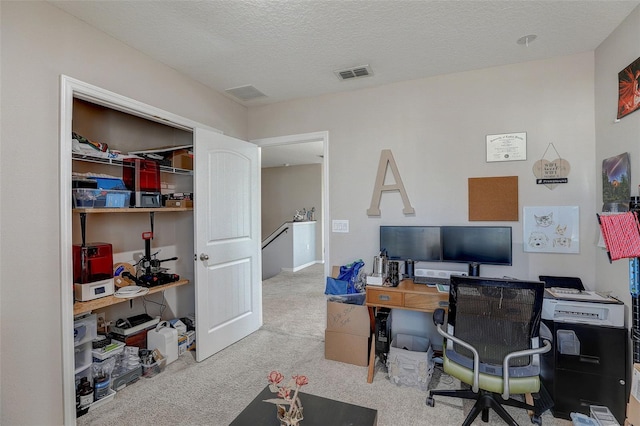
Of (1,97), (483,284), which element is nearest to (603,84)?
(483,284)

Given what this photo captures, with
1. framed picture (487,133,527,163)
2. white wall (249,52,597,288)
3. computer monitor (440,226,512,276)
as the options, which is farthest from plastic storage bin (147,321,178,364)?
framed picture (487,133,527,163)

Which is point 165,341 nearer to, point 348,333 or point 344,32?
point 348,333

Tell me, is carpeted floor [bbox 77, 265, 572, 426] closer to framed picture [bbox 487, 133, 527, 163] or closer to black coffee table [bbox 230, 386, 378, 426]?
black coffee table [bbox 230, 386, 378, 426]

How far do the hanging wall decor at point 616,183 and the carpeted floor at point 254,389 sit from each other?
1458 millimetres

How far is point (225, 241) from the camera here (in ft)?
9.75

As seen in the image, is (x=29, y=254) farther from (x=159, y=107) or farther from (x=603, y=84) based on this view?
(x=603, y=84)

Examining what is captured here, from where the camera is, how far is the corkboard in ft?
8.18

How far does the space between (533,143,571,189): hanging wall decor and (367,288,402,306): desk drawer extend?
1.51 metres

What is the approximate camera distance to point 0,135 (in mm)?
1594

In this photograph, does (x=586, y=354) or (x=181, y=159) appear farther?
(x=181, y=159)

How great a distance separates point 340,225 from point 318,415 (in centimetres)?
193

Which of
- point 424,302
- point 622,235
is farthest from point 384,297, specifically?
point 622,235

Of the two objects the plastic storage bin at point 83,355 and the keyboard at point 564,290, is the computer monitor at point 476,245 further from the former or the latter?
the plastic storage bin at point 83,355

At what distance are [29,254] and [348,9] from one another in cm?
240
